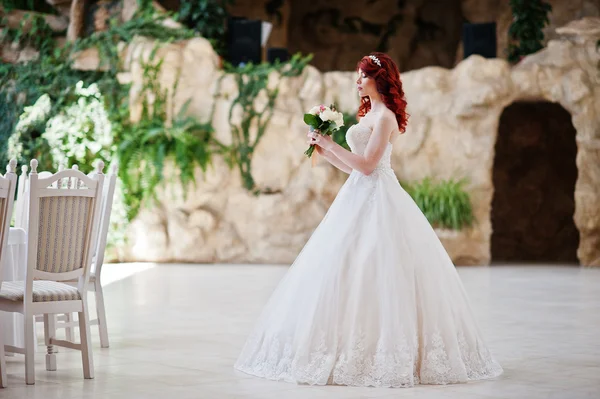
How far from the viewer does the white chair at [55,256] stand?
4.48 m

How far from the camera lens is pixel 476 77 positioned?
12.7 m

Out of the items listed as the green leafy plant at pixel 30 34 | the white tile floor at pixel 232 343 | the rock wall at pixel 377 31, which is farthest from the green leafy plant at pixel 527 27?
the green leafy plant at pixel 30 34

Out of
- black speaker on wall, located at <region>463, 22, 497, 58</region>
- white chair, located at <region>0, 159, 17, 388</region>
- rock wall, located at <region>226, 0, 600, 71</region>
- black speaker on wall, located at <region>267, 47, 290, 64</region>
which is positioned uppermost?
rock wall, located at <region>226, 0, 600, 71</region>

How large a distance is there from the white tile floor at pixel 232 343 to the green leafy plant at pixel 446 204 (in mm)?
1670

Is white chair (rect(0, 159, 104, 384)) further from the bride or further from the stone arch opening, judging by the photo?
the stone arch opening

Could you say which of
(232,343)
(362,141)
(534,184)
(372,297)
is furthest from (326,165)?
(372,297)

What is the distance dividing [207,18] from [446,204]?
427 cm

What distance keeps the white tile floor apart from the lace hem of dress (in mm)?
75

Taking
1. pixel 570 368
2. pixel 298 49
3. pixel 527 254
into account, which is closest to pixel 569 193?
pixel 527 254

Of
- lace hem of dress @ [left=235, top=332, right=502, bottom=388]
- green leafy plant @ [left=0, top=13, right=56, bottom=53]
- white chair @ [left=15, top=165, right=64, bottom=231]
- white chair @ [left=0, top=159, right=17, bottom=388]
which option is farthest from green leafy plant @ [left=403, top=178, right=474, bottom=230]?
white chair @ [left=0, top=159, right=17, bottom=388]

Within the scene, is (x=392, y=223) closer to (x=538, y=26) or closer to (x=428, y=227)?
(x=428, y=227)

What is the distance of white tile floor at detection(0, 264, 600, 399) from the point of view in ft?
14.1

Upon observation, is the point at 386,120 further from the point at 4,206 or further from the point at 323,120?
the point at 4,206

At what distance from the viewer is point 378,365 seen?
4.38 metres
